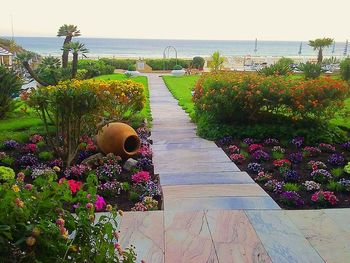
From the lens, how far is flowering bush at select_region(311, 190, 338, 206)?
440 centimetres

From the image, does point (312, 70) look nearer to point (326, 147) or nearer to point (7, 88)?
point (326, 147)

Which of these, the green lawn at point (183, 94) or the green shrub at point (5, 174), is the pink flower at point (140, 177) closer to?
the green shrub at point (5, 174)

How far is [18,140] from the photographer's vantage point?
706 cm

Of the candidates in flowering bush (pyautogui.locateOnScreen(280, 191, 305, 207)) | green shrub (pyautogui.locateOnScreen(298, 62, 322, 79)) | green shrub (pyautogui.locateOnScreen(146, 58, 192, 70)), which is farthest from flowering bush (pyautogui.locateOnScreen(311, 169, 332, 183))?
green shrub (pyautogui.locateOnScreen(146, 58, 192, 70))

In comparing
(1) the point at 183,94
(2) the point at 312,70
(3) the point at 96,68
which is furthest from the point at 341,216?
(3) the point at 96,68

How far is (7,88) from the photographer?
29.3 feet

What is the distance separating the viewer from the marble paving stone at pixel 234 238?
10.4ft

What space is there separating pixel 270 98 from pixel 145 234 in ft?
15.5

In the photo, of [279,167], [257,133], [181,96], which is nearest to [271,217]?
[279,167]

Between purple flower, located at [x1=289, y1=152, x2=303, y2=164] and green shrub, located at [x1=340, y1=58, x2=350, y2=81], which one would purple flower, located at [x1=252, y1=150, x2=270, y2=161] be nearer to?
purple flower, located at [x1=289, y1=152, x2=303, y2=164]

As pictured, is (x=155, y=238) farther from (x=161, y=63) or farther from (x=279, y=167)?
(x=161, y=63)

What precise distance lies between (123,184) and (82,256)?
314 centimetres

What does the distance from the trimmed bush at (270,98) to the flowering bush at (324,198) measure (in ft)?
9.64

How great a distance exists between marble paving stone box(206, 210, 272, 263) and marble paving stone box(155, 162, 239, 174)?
5.08ft
